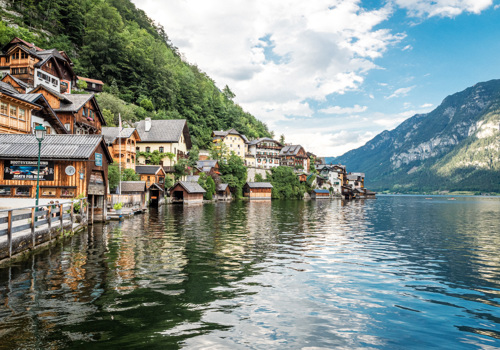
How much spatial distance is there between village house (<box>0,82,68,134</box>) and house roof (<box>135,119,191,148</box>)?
38663mm

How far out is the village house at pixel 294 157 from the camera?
489ft

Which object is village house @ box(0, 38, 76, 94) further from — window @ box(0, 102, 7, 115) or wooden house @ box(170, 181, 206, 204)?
wooden house @ box(170, 181, 206, 204)

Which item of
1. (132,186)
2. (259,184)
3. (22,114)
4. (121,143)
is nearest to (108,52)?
(121,143)

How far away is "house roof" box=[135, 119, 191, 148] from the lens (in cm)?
8038

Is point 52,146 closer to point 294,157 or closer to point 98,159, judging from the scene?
point 98,159

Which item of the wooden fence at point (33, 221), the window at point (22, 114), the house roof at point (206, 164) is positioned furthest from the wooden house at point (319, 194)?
the wooden fence at point (33, 221)

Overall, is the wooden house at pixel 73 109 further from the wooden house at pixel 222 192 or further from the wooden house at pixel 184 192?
the wooden house at pixel 222 192

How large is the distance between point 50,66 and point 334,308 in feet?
227

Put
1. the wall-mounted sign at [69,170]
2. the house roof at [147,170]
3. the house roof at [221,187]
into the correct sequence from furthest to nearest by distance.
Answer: the house roof at [221,187], the house roof at [147,170], the wall-mounted sign at [69,170]

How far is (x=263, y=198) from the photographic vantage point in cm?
11550

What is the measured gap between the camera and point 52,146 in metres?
29.9

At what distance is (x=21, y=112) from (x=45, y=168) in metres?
11.7

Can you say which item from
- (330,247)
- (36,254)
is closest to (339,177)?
(330,247)

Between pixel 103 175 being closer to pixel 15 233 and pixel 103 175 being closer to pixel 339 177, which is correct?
pixel 15 233
